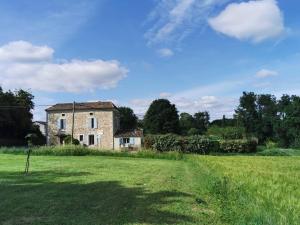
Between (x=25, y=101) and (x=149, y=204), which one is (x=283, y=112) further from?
(x=149, y=204)

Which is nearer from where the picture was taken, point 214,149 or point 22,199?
point 22,199

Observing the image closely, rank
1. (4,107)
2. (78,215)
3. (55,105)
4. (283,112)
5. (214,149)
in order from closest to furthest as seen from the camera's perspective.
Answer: (78,215)
(214,149)
(4,107)
(55,105)
(283,112)

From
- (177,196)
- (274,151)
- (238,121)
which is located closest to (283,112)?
(238,121)

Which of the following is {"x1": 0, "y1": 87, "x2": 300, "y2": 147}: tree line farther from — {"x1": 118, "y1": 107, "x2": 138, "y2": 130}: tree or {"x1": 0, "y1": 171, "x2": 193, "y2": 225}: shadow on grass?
{"x1": 0, "y1": 171, "x2": 193, "y2": 225}: shadow on grass

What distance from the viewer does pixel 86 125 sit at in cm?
7169

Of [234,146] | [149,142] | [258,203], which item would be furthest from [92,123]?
[258,203]

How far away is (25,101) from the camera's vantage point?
7638cm

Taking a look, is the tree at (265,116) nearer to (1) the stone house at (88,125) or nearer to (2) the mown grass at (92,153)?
(1) the stone house at (88,125)

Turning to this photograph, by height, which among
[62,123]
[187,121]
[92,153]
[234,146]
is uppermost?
[187,121]

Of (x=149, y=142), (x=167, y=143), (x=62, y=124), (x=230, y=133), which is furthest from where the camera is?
(x=230, y=133)

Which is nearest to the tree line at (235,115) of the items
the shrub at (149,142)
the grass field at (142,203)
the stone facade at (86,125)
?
the stone facade at (86,125)

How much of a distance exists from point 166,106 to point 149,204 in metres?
76.4

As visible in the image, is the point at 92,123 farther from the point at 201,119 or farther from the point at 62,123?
the point at 201,119

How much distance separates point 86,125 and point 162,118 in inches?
749
